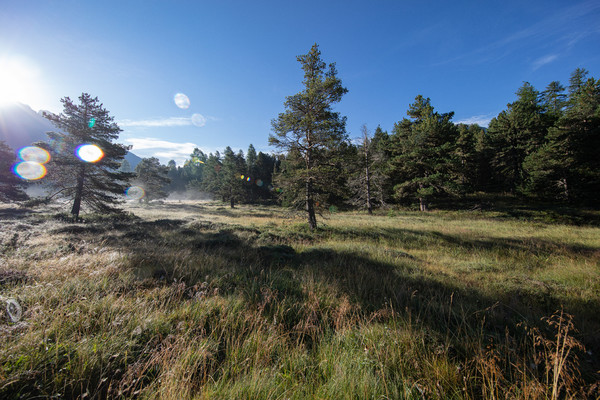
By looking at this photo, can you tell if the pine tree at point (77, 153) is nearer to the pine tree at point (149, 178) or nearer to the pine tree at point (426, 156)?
the pine tree at point (149, 178)

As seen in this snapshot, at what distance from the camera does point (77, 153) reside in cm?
1698

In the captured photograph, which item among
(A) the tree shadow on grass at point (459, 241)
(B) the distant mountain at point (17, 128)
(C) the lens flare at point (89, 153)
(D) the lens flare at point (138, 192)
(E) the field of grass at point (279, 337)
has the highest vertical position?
(B) the distant mountain at point (17, 128)

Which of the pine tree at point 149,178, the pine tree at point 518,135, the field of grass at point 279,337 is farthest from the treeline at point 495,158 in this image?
the pine tree at point 149,178

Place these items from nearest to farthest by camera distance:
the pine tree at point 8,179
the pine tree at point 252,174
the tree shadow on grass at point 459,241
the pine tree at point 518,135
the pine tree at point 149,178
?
the tree shadow on grass at point 459,241
the pine tree at point 8,179
the pine tree at point 518,135
the pine tree at point 149,178
the pine tree at point 252,174

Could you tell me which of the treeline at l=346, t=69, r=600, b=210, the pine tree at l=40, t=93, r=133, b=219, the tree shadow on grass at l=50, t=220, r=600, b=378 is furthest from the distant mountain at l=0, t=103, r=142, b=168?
the tree shadow on grass at l=50, t=220, r=600, b=378

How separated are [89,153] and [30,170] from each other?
992cm

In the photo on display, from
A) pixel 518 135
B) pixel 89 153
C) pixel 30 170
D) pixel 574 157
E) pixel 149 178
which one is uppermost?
pixel 518 135

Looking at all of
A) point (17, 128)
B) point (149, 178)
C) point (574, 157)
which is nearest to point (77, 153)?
point (149, 178)

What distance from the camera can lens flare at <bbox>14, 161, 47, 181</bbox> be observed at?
17.2m

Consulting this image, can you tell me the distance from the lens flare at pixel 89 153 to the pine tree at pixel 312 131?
16.6 metres

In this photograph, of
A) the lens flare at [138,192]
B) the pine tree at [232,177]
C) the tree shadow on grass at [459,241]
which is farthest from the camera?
the lens flare at [138,192]

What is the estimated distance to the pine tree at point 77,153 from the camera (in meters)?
16.7

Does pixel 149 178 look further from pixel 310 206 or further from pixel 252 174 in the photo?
pixel 310 206

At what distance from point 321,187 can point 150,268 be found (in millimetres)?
10859
